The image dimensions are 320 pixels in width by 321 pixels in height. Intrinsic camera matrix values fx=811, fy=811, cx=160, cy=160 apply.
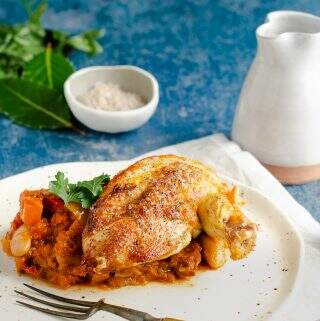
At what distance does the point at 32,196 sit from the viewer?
3.66 meters

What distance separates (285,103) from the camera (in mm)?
4598

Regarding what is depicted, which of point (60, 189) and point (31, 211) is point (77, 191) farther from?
point (31, 211)

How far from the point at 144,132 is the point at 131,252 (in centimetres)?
202

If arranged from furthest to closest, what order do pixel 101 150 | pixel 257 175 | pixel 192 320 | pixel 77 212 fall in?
1. pixel 101 150
2. pixel 257 175
3. pixel 77 212
4. pixel 192 320

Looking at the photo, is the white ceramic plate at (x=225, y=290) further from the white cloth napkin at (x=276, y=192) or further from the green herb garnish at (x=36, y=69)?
the green herb garnish at (x=36, y=69)

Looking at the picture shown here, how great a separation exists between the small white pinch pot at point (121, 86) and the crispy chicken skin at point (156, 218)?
1.41m

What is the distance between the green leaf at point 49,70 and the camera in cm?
554

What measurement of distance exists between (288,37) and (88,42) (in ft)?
7.13

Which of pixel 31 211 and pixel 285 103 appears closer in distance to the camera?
pixel 31 211

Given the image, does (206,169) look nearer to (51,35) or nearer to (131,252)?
(131,252)

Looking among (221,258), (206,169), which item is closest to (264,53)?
(206,169)

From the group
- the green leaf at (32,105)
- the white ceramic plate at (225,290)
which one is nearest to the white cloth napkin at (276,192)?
the white ceramic plate at (225,290)

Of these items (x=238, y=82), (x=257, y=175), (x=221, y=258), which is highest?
(x=221, y=258)

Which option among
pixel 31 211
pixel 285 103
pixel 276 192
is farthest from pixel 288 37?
pixel 31 211
